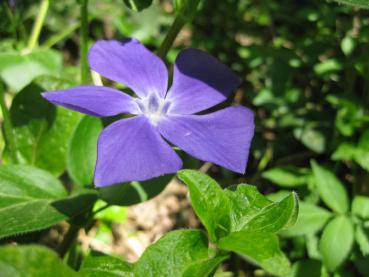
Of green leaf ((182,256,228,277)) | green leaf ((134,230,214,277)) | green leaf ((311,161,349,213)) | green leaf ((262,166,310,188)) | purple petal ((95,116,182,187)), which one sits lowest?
green leaf ((262,166,310,188))

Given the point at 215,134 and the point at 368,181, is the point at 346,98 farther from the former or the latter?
the point at 215,134

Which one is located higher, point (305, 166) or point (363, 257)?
point (363, 257)

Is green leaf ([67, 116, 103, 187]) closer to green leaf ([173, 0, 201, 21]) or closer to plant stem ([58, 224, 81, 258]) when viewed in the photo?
plant stem ([58, 224, 81, 258])

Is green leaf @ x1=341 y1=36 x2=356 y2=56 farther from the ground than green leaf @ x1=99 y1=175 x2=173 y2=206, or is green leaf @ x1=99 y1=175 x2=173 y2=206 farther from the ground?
green leaf @ x1=341 y1=36 x2=356 y2=56

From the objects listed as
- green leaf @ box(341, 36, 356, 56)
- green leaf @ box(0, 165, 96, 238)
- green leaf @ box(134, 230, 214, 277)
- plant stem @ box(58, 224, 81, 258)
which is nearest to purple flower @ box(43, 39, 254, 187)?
green leaf @ box(134, 230, 214, 277)

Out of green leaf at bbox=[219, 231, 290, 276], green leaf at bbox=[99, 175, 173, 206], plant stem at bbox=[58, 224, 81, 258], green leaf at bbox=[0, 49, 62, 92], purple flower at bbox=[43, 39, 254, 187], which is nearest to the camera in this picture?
green leaf at bbox=[219, 231, 290, 276]

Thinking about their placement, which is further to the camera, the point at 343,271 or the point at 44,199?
the point at 343,271

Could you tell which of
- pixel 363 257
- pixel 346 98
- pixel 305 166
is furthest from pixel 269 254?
pixel 305 166
